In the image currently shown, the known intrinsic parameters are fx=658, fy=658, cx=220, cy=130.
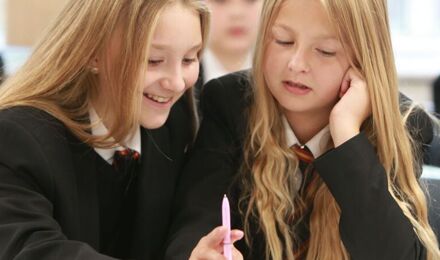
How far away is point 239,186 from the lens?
4.42 ft

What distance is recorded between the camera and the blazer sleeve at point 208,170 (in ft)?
4.07

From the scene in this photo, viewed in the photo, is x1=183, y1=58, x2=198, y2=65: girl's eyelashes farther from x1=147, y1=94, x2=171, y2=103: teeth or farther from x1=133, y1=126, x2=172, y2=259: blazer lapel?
x1=133, y1=126, x2=172, y2=259: blazer lapel

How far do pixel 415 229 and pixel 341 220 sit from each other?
137 millimetres

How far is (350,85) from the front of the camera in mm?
1304

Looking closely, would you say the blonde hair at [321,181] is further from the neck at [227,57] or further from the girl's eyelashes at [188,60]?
the neck at [227,57]

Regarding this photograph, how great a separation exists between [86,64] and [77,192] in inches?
9.3

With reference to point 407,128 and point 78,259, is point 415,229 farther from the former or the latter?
point 78,259

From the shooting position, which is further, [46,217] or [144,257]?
[144,257]

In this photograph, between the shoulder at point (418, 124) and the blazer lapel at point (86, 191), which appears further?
the shoulder at point (418, 124)

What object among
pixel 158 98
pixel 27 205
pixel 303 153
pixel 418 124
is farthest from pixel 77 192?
pixel 418 124

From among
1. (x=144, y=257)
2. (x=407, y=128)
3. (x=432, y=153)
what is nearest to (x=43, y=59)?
(x=144, y=257)

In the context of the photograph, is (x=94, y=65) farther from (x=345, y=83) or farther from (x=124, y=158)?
(x=345, y=83)

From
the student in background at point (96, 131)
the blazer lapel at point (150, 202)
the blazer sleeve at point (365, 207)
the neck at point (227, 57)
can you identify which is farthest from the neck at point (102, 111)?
the neck at point (227, 57)

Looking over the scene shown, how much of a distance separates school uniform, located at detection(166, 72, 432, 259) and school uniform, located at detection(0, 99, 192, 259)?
0.05 m
